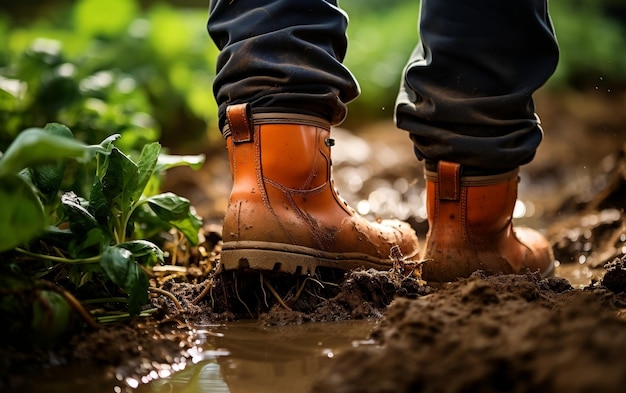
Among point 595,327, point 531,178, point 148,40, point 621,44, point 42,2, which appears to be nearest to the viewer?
point 595,327

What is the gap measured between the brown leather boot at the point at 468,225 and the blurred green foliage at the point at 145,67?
4.18ft

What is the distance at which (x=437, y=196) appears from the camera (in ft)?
6.36

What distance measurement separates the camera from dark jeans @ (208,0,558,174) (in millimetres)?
1692

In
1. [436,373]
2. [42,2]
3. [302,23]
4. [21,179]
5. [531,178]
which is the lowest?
[531,178]

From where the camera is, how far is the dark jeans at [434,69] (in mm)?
1692

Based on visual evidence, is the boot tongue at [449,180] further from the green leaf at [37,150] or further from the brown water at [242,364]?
the green leaf at [37,150]

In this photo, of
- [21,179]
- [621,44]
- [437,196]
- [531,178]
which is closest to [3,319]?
[21,179]

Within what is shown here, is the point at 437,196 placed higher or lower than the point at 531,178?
higher

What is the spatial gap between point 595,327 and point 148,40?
14.0 ft

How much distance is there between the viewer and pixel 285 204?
1.69 m

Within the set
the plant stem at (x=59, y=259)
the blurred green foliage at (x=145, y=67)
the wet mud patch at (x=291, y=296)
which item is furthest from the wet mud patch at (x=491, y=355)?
the blurred green foliage at (x=145, y=67)

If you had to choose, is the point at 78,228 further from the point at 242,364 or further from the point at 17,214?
the point at 242,364

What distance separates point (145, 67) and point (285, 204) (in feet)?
10.6

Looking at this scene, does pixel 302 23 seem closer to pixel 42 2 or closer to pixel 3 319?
pixel 3 319
